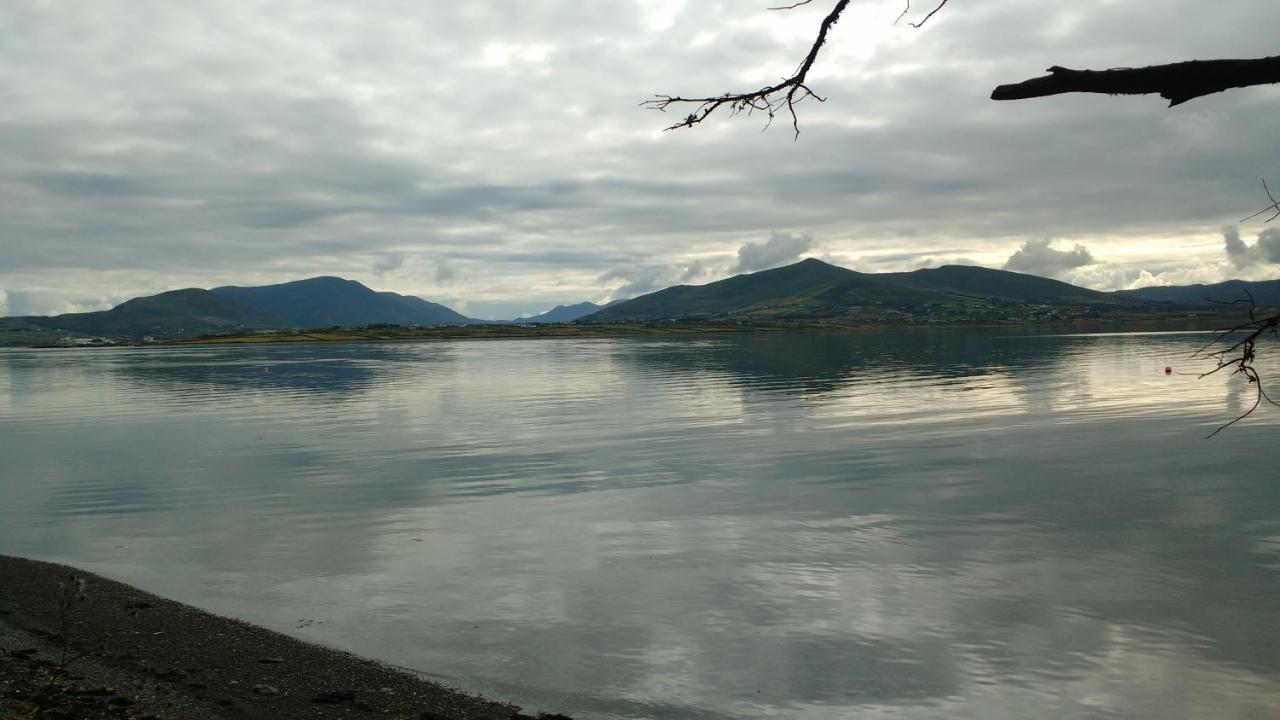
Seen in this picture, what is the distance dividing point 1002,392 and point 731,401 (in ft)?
74.4

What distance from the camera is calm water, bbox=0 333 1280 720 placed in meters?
15.6

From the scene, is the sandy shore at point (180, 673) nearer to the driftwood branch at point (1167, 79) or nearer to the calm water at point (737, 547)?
the calm water at point (737, 547)

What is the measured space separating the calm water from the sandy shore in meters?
1.05

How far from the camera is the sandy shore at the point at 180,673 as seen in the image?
1304cm

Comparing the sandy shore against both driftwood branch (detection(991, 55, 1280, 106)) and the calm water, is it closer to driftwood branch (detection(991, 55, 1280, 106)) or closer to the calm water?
the calm water

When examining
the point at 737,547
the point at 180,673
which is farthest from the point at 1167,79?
the point at 737,547

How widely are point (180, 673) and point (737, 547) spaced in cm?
1465

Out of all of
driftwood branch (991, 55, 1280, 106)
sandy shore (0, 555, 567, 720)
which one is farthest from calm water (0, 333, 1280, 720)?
driftwood branch (991, 55, 1280, 106)

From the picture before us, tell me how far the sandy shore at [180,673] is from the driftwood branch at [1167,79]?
11.9 meters

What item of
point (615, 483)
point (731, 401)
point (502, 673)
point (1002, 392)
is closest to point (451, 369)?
point (731, 401)

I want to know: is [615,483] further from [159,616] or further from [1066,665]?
[1066,665]

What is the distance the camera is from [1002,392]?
2667 inches

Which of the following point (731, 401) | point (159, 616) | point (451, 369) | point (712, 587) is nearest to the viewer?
point (159, 616)

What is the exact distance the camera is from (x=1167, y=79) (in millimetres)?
7328
